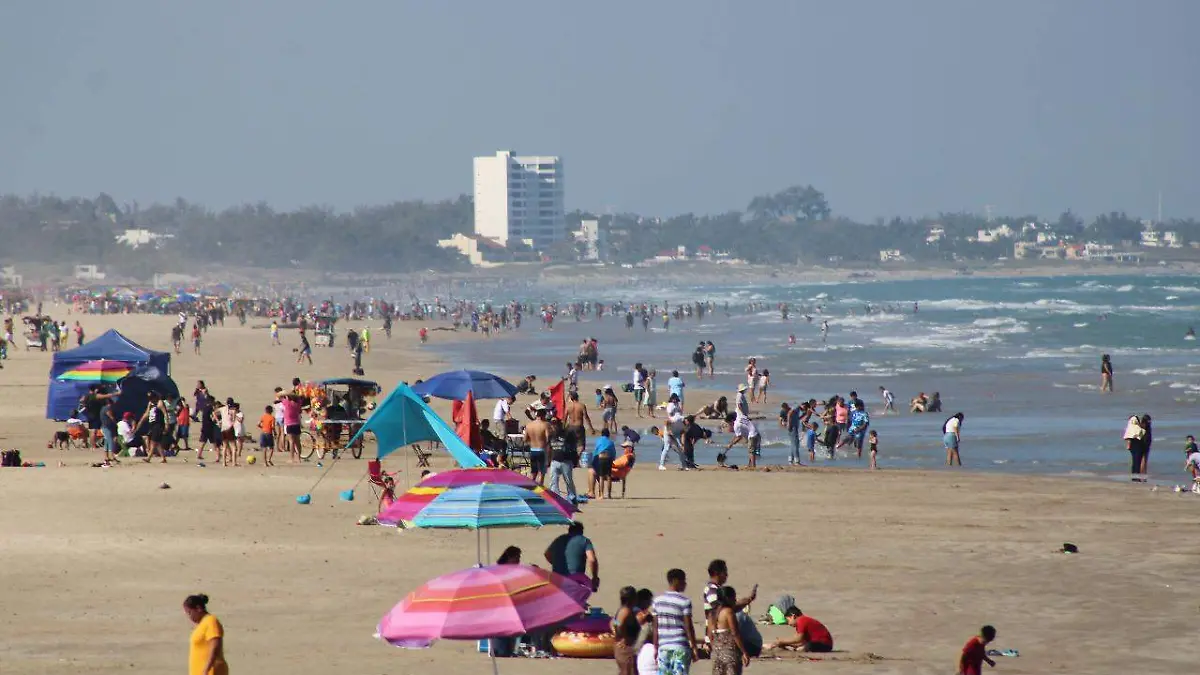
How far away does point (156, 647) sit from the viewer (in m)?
11.4

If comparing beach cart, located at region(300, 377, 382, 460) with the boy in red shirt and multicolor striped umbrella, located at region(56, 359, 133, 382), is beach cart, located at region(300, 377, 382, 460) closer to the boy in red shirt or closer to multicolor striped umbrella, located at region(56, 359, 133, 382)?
multicolor striped umbrella, located at region(56, 359, 133, 382)

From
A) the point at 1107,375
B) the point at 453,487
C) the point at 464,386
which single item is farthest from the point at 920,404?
the point at 453,487

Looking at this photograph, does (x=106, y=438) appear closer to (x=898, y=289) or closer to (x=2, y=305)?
(x=2, y=305)

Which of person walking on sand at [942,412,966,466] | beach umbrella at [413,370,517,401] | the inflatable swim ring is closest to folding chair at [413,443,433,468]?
beach umbrella at [413,370,517,401]

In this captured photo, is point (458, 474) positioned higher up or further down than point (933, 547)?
higher up

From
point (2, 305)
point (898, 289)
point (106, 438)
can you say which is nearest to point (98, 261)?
point (898, 289)

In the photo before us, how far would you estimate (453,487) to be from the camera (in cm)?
1198

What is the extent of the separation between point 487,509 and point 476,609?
246cm

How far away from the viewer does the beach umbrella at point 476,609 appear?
8.56 metres

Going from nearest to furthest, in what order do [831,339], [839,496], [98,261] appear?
[839,496], [831,339], [98,261]

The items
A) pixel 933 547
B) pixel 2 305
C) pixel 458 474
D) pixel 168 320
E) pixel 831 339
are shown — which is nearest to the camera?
pixel 458 474

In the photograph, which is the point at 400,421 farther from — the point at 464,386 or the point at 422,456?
the point at 464,386

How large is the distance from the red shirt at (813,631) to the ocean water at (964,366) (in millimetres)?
11937

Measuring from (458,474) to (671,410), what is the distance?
1129 cm
